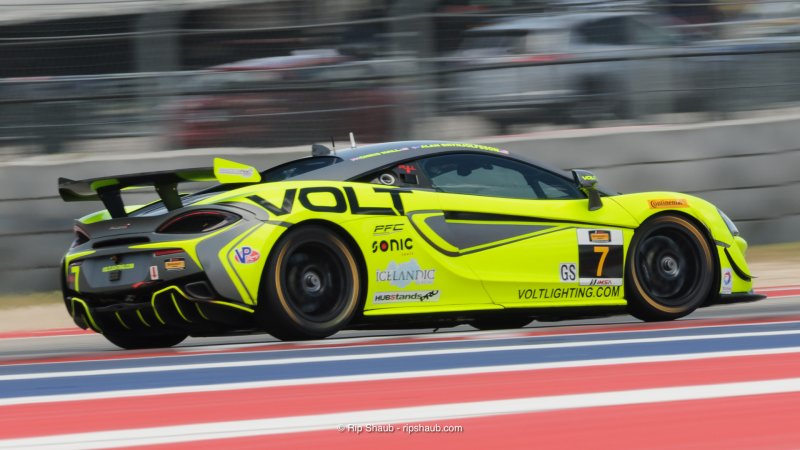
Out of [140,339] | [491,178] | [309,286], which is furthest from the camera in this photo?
[491,178]

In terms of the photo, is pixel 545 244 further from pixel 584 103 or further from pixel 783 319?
pixel 584 103

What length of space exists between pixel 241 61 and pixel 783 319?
5760mm

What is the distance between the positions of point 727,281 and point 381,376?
3570mm

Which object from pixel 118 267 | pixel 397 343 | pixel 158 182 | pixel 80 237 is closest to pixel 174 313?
pixel 118 267

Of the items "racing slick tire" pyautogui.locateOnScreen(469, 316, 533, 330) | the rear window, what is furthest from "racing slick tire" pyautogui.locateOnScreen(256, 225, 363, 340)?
the rear window

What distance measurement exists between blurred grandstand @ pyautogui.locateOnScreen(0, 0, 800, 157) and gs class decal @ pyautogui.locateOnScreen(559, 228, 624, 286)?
419 cm

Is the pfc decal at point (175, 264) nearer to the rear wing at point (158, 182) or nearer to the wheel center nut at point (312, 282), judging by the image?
the rear wing at point (158, 182)

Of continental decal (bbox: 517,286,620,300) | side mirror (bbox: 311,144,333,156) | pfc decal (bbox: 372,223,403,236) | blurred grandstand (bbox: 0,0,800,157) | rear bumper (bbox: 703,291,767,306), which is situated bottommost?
rear bumper (bbox: 703,291,767,306)

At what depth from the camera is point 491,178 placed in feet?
26.1

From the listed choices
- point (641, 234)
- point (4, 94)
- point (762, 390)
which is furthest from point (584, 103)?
point (762, 390)

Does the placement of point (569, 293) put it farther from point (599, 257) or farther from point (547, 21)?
point (547, 21)

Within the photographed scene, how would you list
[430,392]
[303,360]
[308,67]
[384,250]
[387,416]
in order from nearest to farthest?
[387,416]
[430,392]
[303,360]
[384,250]
[308,67]

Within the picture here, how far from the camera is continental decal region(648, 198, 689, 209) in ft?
27.3

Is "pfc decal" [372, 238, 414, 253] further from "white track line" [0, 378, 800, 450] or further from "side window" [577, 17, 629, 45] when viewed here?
"side window" [577, 17, 629, 45]
